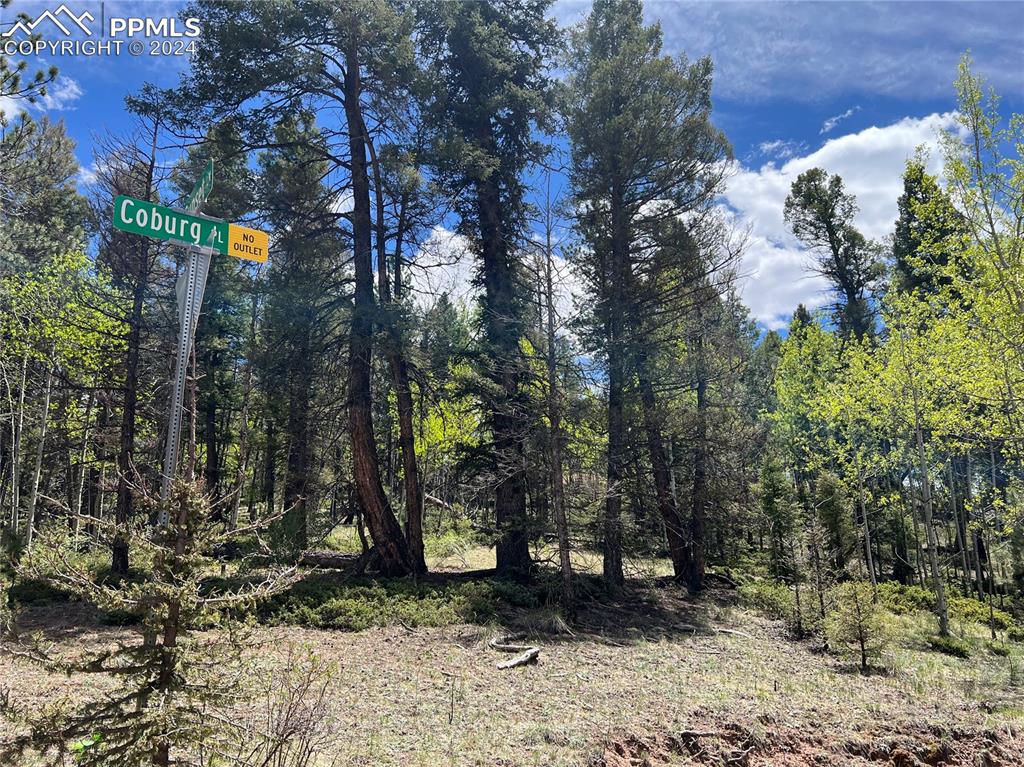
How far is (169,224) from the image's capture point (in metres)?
2.85

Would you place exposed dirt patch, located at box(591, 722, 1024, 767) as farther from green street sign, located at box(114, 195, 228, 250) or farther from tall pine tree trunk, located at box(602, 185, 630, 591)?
tall pine tree trunk, located at box(602, 185, 630, 591)

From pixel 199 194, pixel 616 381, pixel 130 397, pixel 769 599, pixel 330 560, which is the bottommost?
pixel 769 599

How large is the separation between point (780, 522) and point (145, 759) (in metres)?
20.1

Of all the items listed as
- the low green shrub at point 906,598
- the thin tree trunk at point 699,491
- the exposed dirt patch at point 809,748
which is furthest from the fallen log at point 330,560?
the low green shrub at point 906,598

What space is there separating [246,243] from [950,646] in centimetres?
1424

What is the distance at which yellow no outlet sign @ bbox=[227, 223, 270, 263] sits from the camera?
2896mm

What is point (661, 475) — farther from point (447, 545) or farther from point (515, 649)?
point (447, 545)

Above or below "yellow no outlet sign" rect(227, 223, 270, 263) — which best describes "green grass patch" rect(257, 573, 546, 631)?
below

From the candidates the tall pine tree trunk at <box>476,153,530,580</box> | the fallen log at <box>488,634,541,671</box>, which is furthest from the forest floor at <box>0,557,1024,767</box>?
the tall pine tree trunk at <box>476,153,530,580</box>

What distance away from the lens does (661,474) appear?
14.7 meters

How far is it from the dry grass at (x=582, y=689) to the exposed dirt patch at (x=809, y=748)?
0.13m

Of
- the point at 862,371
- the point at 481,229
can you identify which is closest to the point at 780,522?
the point at 862,371

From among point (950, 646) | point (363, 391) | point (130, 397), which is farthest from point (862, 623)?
point (130, 397)

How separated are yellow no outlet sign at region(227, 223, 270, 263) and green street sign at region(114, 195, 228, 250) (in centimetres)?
3
